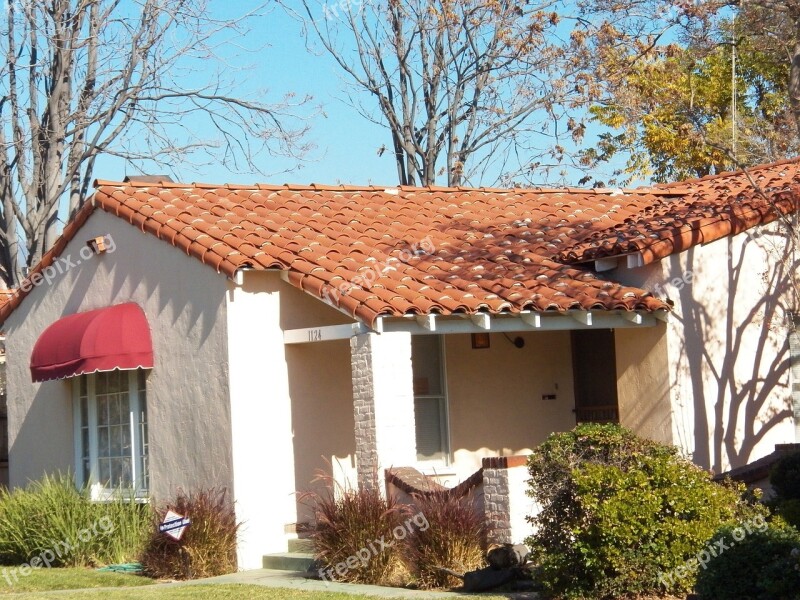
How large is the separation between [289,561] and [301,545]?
0.30 m

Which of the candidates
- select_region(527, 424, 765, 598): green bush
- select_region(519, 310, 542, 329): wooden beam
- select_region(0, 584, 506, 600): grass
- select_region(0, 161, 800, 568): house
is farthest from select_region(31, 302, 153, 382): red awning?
select_region(527, 424, 765, 598): green bush

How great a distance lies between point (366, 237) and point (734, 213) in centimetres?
457

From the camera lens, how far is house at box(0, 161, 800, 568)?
1263 centimetres

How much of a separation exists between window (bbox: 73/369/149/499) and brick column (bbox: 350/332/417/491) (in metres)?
3.84

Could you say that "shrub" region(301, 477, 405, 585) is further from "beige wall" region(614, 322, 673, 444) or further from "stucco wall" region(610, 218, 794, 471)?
"stucco wall" region(610, 218, 794, 471)

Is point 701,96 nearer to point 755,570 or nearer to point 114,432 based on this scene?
point 114,432

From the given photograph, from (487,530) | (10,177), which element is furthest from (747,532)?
(10,177)

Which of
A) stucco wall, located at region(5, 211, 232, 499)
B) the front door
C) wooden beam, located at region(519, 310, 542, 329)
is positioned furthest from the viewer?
the front door

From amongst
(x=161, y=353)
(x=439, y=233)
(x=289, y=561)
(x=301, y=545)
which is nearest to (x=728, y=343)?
(x=439, y=233)

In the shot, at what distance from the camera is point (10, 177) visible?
24734 millimetres

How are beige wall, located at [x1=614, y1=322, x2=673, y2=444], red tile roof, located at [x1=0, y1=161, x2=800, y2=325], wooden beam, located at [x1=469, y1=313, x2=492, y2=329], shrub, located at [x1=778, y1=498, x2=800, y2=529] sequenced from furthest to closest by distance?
1. beige wall, located at [x1=614, y1=322, x2=673, y2=444]
2. red tile roof, located at [x1=0, y1=161, x2=800, y2=325]
3. wooden beam, located at [x1=469, y1=313, x2=492, y2=329]
4. shrub, located at [x1=778, y1=498, x2=800, y2=529]

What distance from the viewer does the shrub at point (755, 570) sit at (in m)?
7.55

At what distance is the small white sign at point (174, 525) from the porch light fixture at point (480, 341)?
4.73 m

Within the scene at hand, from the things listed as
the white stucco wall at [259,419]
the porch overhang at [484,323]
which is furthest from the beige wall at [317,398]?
the porch overhang at [484,323]
